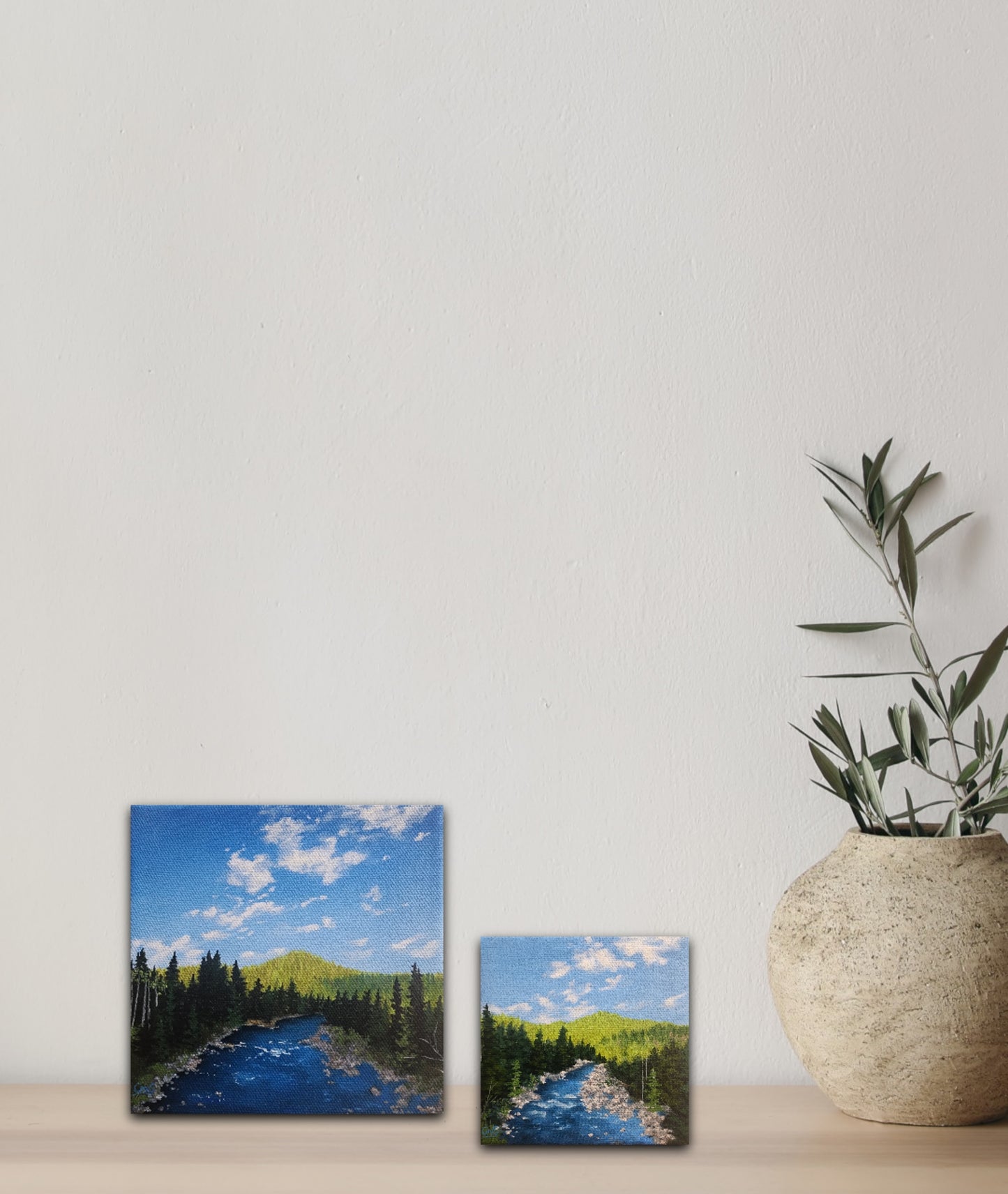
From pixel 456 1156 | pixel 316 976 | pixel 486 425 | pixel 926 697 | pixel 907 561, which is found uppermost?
pixel 486 425

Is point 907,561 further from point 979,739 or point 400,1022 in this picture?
point 400,1022

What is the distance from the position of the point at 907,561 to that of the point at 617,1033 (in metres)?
0.52

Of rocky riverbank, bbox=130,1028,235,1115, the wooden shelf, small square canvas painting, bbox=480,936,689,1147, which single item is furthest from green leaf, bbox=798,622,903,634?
rocky riverbank, bbox=130,1028,235,1115

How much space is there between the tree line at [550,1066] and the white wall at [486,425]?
0.05m

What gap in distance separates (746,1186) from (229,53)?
3.71 feet

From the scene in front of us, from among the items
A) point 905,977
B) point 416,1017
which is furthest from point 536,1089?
point 905,977

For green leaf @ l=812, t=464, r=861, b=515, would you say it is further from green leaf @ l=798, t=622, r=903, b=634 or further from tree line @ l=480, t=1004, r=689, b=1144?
tree line @ l=480, t=1004, r=689, b=1144

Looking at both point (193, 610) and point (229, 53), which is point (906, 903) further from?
point (229, 53)

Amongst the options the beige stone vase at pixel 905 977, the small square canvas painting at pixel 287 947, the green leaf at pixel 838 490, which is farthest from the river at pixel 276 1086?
the green leaf at pixel 838 490

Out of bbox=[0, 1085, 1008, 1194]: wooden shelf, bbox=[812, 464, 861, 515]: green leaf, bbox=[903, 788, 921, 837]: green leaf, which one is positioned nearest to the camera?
bbox=[0, 1085, 1008, 1194]: wooden shelf

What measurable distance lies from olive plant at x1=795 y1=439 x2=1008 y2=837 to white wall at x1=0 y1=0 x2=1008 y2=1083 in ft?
0.09

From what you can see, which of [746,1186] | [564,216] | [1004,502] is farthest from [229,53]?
[746,1186]

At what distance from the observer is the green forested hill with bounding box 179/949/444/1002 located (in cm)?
107

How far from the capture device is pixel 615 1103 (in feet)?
3.28
